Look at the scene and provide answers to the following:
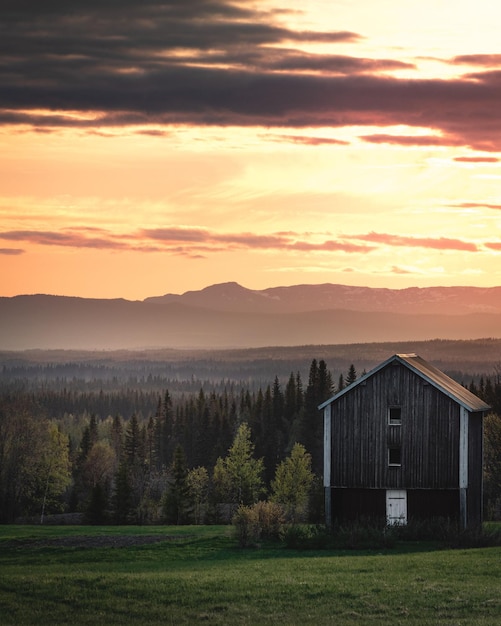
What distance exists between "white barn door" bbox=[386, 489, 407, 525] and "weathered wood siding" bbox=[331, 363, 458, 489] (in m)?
0.43

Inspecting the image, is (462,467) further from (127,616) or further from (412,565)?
(127,616)

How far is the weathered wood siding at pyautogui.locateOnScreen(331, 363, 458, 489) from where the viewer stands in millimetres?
56500

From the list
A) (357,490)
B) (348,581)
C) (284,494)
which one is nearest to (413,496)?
(357,490)

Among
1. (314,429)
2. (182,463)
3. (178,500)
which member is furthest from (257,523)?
(314,429)

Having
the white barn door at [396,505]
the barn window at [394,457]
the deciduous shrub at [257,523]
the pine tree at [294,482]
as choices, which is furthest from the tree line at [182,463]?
the deciduous shrub at [257,523]

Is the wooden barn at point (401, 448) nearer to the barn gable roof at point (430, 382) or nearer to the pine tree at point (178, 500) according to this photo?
the barn gable roof at point (430, 382)

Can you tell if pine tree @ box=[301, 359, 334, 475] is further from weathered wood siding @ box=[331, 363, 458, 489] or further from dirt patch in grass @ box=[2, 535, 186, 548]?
dirt patch in grass @ box=[2, 535, 186, 548]

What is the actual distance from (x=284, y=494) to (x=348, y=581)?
238 ft

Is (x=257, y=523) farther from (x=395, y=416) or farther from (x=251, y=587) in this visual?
(x=251, y=587)

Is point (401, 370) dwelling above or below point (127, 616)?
above

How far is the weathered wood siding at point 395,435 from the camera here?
56.5m

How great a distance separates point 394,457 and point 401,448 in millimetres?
642

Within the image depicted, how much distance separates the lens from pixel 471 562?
40.6 meters

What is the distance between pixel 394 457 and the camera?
189ft
